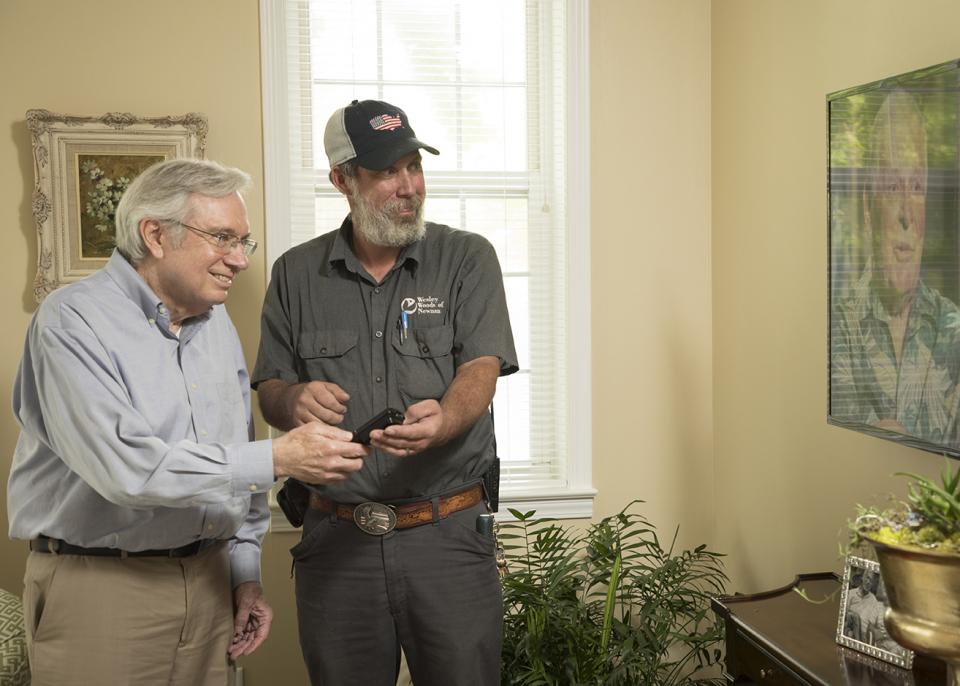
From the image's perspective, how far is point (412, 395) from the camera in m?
2.34

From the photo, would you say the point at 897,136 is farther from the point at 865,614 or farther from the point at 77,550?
the point at 77,550

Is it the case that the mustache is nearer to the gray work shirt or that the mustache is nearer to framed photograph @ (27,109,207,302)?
the gray work shirt

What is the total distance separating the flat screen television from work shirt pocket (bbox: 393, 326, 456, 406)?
3.30 ft

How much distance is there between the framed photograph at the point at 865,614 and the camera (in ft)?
6.66

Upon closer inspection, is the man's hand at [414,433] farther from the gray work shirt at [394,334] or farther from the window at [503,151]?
the window at [503,151]

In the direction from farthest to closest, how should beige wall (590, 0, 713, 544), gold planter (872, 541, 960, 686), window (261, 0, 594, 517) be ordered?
beige wall (590, 0, 713, 544), window (261, 0, 594, 517), gold planter (872, 541, 960, 686)

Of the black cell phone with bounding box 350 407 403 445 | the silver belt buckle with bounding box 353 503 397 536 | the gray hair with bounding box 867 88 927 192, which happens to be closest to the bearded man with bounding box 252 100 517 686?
the silver belt buckle with bounding box 353 503 397 536

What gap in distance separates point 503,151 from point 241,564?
6.29 feet

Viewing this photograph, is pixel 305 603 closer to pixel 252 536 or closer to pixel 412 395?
pixel 252 536

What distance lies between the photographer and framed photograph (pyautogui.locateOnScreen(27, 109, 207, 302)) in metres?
3.16

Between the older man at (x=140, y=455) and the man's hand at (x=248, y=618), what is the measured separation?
5.2 inches

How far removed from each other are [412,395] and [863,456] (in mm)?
1242

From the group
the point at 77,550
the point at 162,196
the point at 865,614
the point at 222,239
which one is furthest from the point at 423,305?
the point at 865,614

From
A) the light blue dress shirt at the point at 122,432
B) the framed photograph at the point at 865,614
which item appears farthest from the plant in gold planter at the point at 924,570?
the light blue dress shirt at the point at 122,432
